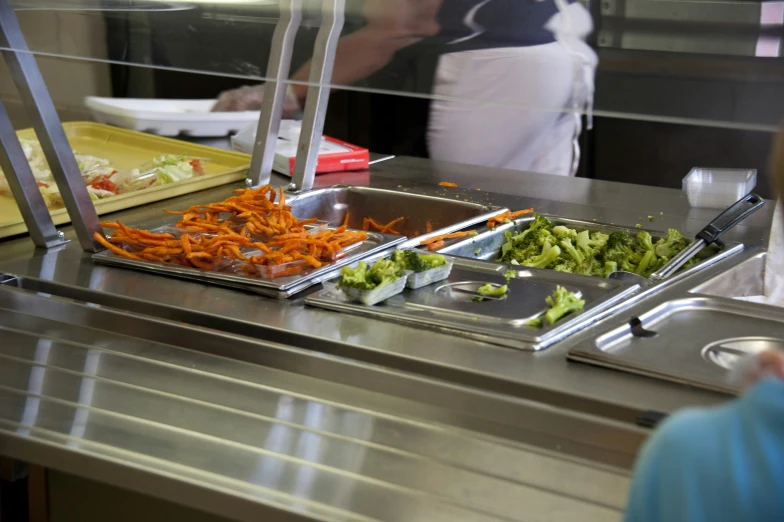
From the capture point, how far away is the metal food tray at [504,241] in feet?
5.81

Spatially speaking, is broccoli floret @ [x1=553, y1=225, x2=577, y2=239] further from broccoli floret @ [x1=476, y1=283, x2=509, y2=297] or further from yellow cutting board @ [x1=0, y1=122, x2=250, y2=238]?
yellow cutting board @ [x1=0, y1=122, x2=250, y2=238]

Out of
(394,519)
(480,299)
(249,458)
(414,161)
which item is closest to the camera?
(394,519)

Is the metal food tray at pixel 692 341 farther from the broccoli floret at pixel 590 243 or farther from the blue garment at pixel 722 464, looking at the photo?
the blue garment at pixel 722 464

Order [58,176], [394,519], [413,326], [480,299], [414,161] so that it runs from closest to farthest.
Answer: [394,519]
[413,326]
[480,299]
[58,176]
[414,161]

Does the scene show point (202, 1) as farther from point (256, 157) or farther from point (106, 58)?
point (256, 157)

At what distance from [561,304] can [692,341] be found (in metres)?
0.20

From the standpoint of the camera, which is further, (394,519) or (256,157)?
(256,157)

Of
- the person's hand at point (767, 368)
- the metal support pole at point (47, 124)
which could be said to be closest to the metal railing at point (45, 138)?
the metal support pole at point (47, 124)

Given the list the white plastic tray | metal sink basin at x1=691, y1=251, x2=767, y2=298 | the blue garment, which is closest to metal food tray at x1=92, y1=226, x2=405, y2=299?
metal sink basin at x1=691, y1=251, x2=767, y2=298

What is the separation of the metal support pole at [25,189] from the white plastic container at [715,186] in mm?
1401

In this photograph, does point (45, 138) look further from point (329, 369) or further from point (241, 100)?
point (241, 100)

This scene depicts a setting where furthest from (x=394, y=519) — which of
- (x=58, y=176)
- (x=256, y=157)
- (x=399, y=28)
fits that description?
(x=256, y=157)

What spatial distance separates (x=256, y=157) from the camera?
2.32 meters

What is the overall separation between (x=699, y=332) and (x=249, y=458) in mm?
690
